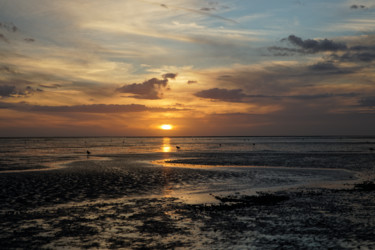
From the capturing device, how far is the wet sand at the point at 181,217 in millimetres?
13586

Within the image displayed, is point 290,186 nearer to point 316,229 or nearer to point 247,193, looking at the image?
point 247,193

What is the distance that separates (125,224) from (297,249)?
335 inches

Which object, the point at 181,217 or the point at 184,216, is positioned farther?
the point at 184,216

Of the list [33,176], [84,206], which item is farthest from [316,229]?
[33,176]

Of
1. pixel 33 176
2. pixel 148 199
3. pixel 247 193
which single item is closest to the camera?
pixel 148 199

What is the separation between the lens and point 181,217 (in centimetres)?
1780

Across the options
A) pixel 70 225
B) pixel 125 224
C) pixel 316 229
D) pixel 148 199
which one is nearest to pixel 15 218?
pixel 70 225

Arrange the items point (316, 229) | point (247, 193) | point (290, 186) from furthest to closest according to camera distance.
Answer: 1. point (290, 186)
2. point (247, 193)
3. point (316, 229)

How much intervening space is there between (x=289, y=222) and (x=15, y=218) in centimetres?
1491

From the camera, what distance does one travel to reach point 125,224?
54.1 feet

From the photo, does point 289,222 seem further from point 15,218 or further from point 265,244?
point 15,218

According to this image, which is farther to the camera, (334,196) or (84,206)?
(334,196)

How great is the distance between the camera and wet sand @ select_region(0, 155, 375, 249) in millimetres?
13586

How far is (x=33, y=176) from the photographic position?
122 ft
